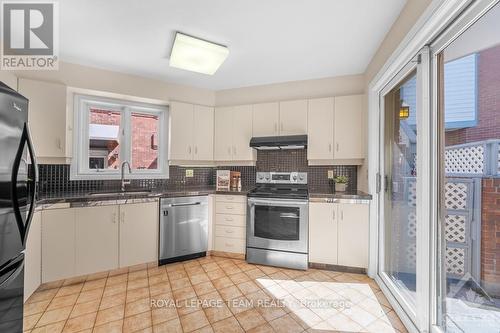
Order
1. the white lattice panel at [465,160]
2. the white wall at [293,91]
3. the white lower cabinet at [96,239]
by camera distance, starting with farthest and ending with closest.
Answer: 1. the white wall at [293,91]
2. the white lower cabinet at [96,239]
3. the white lattice panel at [465,160]

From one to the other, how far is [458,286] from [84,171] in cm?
380

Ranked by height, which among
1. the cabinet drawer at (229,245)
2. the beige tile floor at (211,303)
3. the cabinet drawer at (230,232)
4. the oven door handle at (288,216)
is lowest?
the beige tile floor at (211,303)

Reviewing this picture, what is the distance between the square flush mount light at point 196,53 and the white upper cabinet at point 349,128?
1612mm

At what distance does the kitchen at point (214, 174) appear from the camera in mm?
1712

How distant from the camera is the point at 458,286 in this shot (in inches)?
56.0

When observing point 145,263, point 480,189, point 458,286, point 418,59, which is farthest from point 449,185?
point 145,263

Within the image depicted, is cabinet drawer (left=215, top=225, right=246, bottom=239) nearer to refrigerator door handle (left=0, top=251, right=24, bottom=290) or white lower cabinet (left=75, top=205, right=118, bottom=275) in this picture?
white lower cabinet (left=75, top=205, right=118, bottom=275)

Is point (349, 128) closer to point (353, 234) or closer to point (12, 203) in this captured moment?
point (353, 234)

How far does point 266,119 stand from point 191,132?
1119mm

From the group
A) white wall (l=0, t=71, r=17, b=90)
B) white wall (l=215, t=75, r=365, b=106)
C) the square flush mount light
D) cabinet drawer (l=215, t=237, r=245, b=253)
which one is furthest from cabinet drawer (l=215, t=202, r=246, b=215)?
white wall (l=0, t=71, r=17, b=90)

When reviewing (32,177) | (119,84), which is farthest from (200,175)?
(32,177)

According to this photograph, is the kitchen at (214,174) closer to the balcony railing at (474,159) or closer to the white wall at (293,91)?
the white wall at (293,91)

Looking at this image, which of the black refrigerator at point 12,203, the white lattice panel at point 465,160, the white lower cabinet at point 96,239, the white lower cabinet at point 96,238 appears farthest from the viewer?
the white lower cabinet at point 96,239

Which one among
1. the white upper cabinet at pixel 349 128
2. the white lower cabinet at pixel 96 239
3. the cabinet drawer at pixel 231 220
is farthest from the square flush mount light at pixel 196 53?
the cabinet drawer at pixel 231 220
